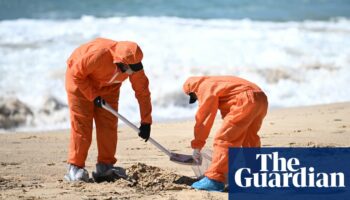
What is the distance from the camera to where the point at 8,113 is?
10.0 meters

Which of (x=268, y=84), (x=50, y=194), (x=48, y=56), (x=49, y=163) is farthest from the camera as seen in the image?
(x=48, y=56)

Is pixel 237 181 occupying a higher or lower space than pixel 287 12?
lower

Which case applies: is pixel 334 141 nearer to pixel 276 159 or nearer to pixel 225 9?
pixel 276 159

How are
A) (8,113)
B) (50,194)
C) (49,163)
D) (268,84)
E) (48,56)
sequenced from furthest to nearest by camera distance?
1. (48,56)
2. (268,84)
3. (8,113)
4. (49,163)
5. (50,194)

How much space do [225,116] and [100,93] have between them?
1033mm

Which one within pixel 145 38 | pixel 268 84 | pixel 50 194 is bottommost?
pixel 50 194

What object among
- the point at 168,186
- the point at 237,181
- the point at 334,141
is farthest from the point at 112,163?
the point at 334,141

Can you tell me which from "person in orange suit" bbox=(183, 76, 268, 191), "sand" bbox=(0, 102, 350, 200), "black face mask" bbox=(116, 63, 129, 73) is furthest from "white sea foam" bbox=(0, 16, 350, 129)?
"person in orange suit" bbox=(183, 76, 268, 191)

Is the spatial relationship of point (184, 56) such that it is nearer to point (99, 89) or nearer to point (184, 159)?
point (99, 89)

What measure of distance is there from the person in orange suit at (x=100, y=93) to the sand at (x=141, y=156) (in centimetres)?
23

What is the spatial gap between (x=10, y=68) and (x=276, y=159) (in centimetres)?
746

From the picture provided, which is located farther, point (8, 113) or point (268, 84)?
point (268, 84)

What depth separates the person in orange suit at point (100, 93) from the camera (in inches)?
247

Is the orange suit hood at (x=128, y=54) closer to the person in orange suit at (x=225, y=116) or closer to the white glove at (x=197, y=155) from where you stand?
the person in orange suit at (x=225, y=116)
